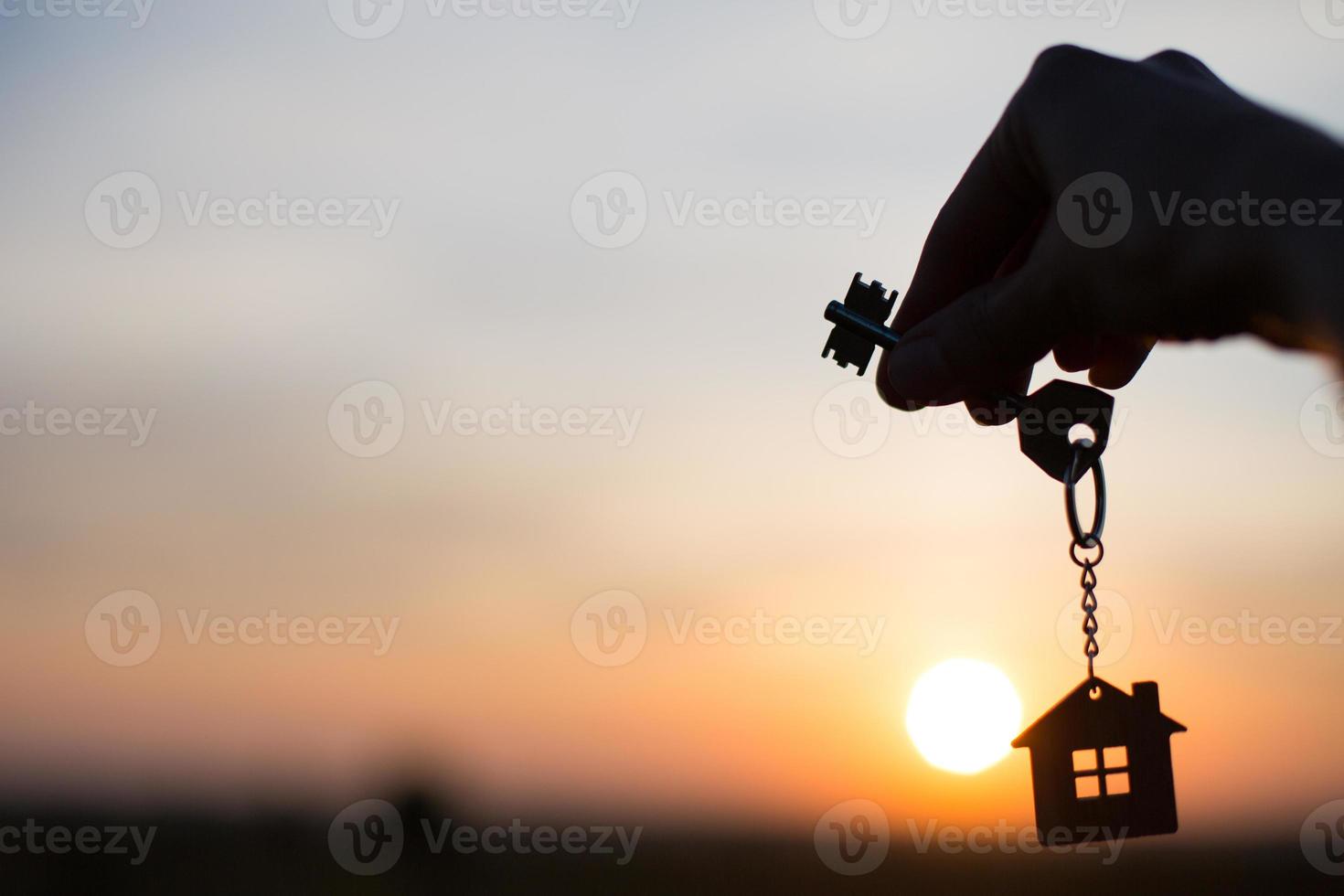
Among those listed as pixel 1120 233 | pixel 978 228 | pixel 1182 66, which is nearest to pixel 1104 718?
pixel 1120 233

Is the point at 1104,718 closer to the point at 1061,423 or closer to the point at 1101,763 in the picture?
the point at 1101,763

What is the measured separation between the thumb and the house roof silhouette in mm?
976

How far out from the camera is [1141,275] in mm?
3014

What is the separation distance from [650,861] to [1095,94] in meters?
79.0

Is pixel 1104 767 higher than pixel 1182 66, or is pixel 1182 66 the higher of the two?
pixel 1182 66

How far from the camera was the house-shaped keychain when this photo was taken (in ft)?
10.6

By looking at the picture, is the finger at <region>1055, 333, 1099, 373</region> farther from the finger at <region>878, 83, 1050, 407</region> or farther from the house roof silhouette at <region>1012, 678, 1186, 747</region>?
the house roof silhouette at <region>1012, 678, 1186, 747</region>

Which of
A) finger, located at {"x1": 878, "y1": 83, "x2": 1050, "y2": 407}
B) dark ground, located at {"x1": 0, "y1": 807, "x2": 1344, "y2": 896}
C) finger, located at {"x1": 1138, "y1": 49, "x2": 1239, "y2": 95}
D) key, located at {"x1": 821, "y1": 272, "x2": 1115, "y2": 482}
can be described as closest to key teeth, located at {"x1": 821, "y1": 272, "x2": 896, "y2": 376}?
finger, located at {"x1": 878, "y1": 83, "x2": 1050, "y2": 407}

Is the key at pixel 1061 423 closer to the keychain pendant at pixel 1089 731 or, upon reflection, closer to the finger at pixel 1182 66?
the keychain pendant at pixel 1089 731

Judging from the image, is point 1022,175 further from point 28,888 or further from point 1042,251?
point 28,888

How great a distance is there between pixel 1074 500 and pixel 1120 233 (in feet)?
2.92

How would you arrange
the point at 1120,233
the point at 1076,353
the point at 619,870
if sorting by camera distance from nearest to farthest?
the point at 1120,233, the point at 1076,353, the point at 619,870

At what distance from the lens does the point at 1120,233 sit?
116 inches

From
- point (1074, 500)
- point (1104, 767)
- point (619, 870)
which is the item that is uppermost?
point (1074, 500)
